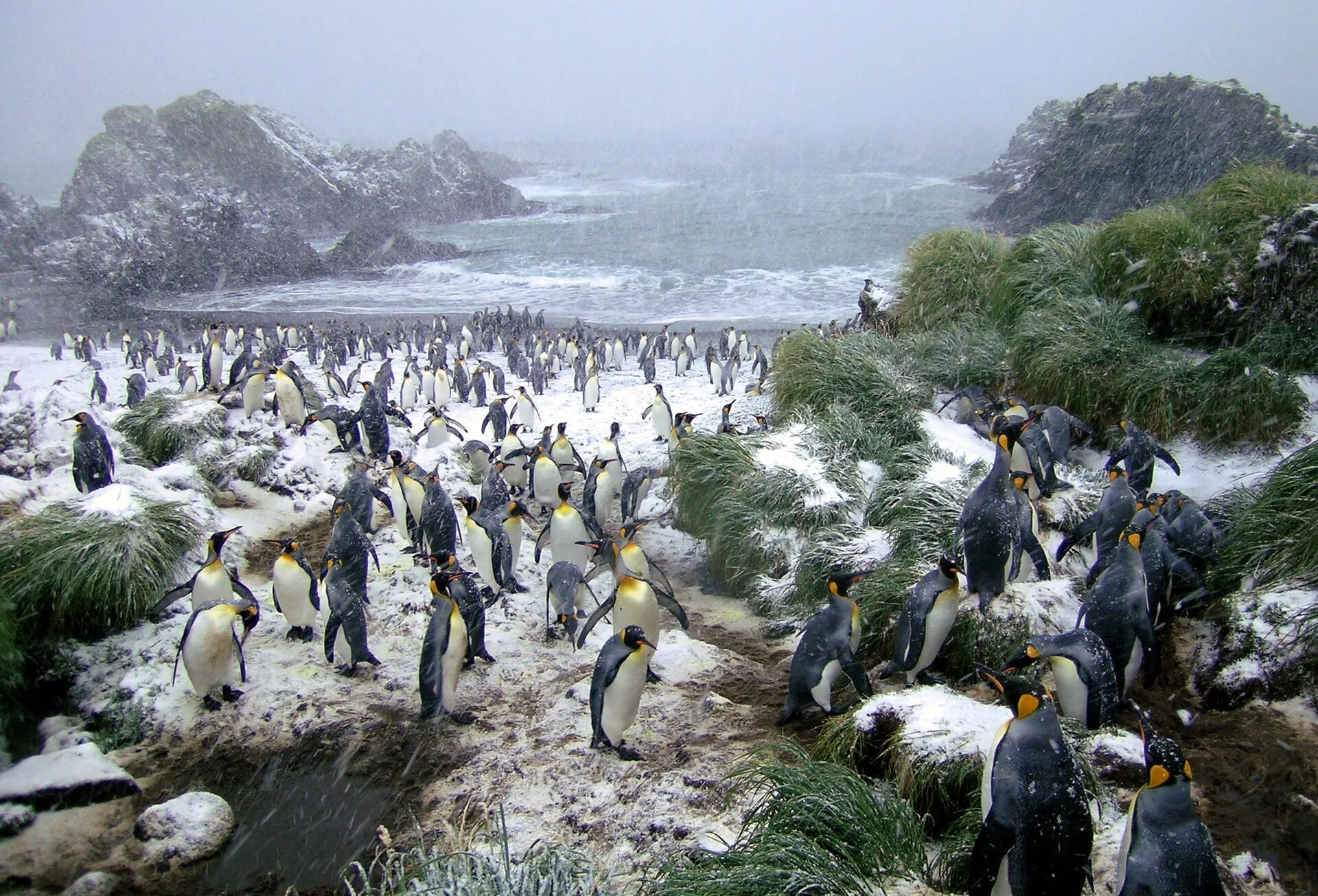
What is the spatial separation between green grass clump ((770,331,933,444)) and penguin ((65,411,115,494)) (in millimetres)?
5753

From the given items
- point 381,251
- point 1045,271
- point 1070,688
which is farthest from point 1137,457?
point 381,251


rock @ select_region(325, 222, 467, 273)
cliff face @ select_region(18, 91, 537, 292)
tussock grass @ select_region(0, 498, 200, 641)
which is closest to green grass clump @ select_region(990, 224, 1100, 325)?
tussock grass @ select_region(0, 498, 200, 641)

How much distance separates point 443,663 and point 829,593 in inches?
84.4

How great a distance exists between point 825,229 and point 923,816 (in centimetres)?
3404

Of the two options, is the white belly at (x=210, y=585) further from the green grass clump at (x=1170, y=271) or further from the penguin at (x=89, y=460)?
the green grass clump at (x=1170, y=271)

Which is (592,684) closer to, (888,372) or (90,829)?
(90,829)

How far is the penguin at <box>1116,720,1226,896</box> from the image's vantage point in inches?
71.9

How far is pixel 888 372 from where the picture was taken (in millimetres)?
7051

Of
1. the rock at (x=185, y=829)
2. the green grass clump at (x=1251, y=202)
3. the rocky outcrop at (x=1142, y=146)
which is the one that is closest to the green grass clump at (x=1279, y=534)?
Answer: the green grass clump at (x=1251, y=202)

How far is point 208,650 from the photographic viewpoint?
4.04m

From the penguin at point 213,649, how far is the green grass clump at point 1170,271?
7.14 metres

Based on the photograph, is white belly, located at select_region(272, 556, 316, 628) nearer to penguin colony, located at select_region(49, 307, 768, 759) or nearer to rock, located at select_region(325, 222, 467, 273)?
penguin colony, located at select_region(49, 307, 768, 759)

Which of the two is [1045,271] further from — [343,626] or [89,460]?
[89,460]

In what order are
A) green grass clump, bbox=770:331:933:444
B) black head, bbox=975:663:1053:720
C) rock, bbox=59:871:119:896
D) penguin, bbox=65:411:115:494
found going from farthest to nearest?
green grass clump, bbox=770:331:933:444 → penguin, bbox=65:411:115:494 → rock, bbox=59:871:119:896 → black head, bbox=975:663:1053:720
